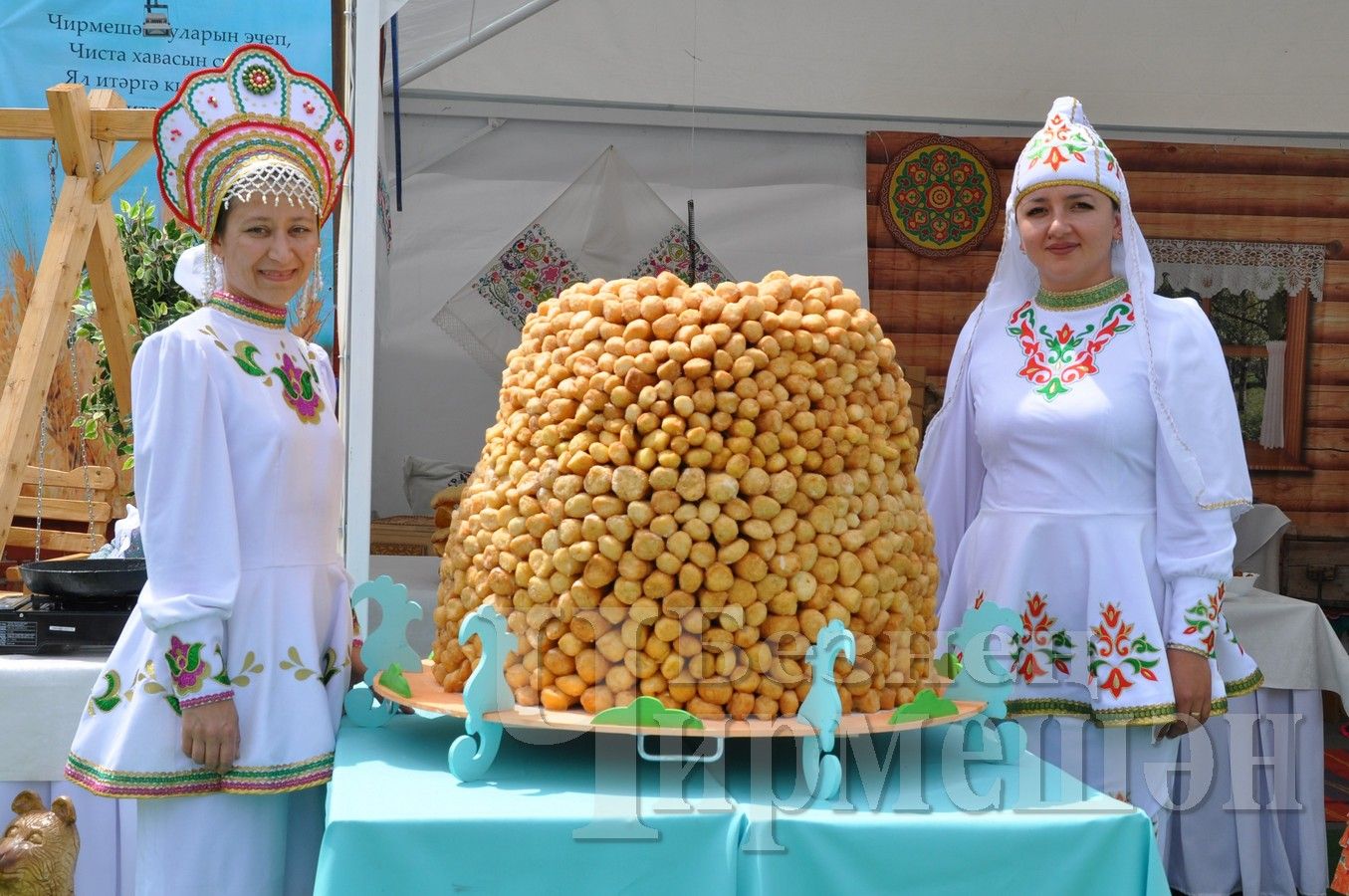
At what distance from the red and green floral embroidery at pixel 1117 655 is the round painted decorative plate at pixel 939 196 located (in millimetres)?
4386

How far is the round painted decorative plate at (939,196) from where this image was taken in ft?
20.5

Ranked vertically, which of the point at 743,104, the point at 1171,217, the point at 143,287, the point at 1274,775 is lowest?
the point at 1274,775

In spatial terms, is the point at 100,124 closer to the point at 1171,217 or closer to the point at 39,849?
the point at 39,849

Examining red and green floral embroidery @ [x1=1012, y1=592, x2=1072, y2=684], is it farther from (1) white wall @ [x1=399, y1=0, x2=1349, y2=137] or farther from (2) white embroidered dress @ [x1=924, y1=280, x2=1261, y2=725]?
(1) white wall @ [x1=399, y1=0, x2=1349, y2=137]

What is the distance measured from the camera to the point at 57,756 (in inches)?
102

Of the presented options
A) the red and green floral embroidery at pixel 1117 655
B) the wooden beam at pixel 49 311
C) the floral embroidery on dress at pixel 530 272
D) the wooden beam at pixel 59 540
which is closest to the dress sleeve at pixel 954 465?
the red and green floral embroidery at pixel 1117 655

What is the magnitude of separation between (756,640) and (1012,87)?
463 centimetres

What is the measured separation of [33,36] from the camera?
4621 millimetres

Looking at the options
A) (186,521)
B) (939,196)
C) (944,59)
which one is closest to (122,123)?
(186,521)

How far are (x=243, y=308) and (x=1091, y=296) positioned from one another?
144cm

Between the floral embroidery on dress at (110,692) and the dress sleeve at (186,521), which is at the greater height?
→ the dress sleeve at (186,521)

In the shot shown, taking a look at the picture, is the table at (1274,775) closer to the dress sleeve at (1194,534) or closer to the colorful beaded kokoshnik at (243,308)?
the dress sleeve at (1194,534)

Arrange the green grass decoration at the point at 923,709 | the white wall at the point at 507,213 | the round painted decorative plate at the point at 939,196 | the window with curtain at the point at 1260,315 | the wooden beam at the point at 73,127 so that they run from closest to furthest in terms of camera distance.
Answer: the green grass decoration at the point at 923,709 → the wooden beam at the point at 73,127 → the white wall at the point at 507,213 → the round painted decorative plate at the point at 939,196 → the window with curtain at the point at 1260,315

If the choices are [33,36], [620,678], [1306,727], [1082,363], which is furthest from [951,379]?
[33,36]
